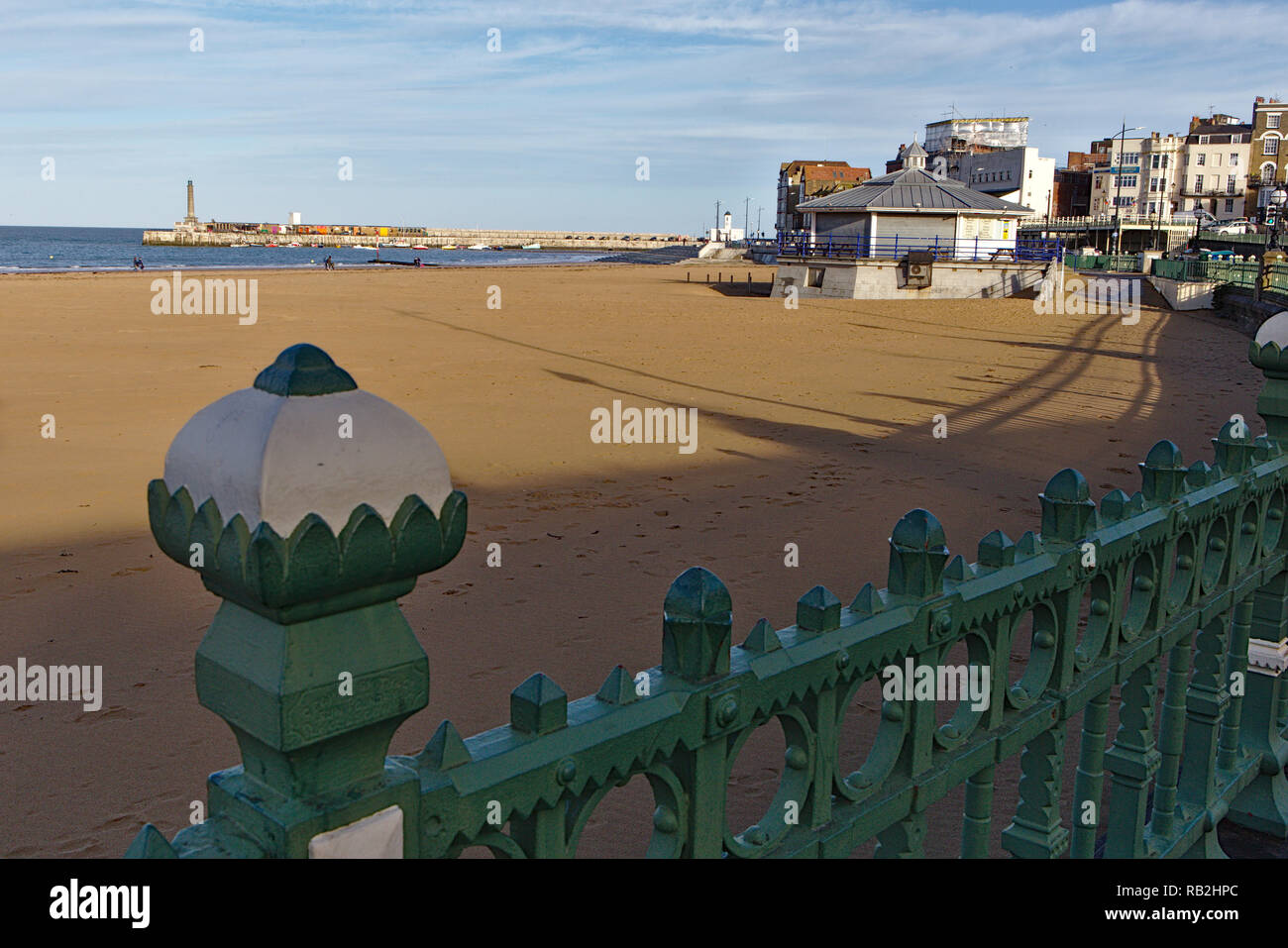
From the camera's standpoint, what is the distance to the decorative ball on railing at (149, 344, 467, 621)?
1.15 m

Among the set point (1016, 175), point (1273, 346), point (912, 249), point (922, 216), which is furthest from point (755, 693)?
point (1016, 175)

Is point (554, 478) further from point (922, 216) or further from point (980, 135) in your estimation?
point (980, 135)

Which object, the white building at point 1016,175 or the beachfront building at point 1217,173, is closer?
the white building at point 1016,175

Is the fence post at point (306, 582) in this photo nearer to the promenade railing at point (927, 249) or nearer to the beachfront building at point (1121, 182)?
the promenade railing at point (927, 249)

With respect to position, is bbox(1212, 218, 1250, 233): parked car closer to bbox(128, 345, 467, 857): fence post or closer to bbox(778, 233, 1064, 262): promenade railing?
bbox(778, 233, 1064, 262): promenade railing

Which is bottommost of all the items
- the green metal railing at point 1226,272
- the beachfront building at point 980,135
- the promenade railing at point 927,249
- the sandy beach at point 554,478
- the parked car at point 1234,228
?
the sandy beach at point 554,478

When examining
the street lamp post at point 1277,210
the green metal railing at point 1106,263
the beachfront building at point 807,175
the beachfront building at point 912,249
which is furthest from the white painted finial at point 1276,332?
the beachfront building at point 807,175

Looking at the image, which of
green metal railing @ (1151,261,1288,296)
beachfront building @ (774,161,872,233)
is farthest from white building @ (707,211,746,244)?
green metal railing @ (1151,261,1288,296)

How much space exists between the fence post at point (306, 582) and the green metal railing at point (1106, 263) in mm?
59991

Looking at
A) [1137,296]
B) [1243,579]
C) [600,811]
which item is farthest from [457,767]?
[1137,296]

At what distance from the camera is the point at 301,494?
1.15 metres

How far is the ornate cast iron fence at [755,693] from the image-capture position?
1.25 metres
